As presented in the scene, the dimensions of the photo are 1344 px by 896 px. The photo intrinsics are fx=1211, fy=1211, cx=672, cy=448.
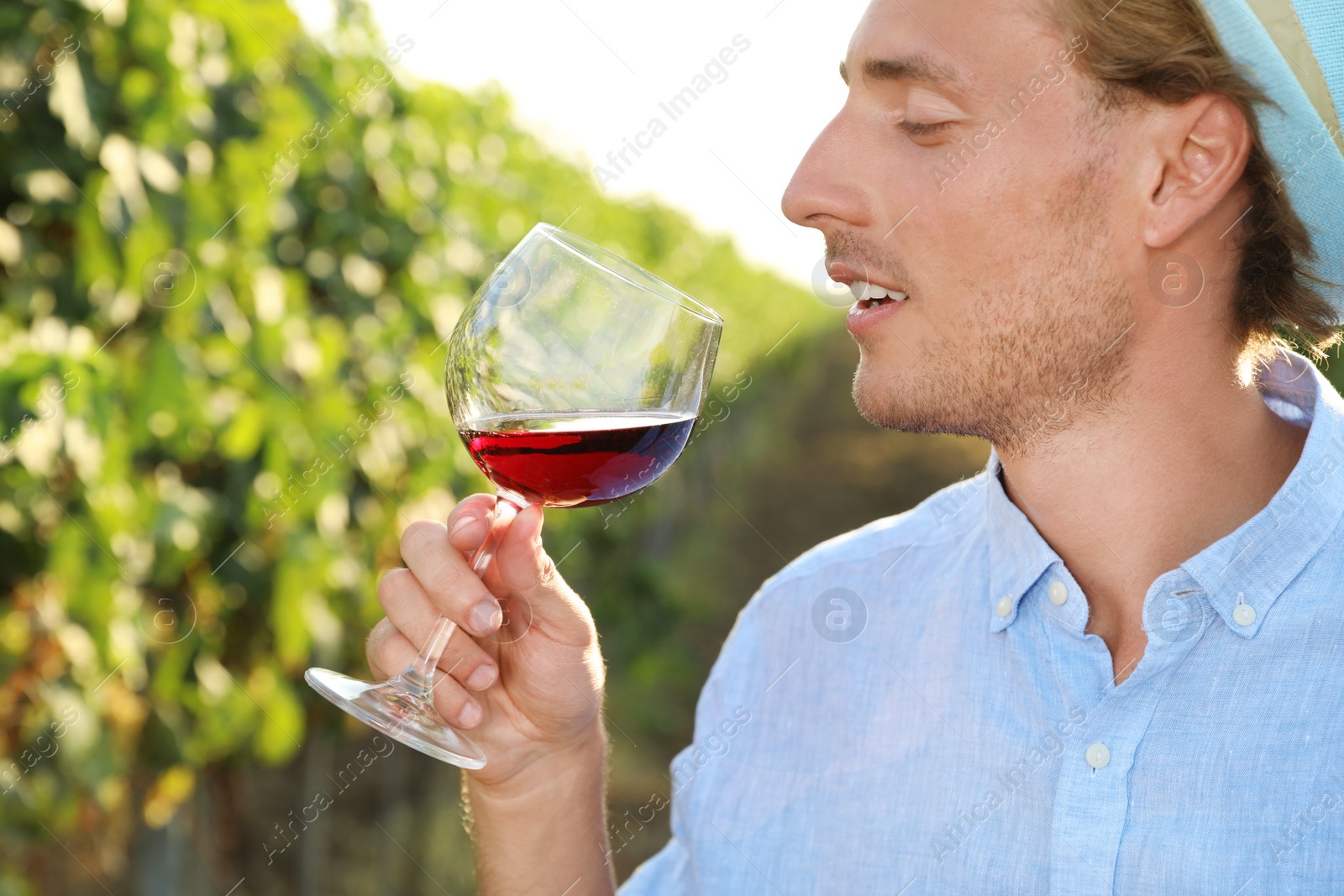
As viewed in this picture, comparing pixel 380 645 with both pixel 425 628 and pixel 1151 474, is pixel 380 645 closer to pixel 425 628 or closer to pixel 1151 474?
pixel 425 628

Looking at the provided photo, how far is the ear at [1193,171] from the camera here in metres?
1.77

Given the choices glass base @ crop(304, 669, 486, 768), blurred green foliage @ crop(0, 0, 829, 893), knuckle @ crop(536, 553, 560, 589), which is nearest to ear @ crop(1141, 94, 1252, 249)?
knuckle @ crop(536, 553, 560, 589)

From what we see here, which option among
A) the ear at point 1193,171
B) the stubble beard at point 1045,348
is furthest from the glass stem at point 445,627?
the ear at point 1193,171

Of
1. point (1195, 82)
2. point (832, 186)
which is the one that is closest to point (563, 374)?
point (832, 186)

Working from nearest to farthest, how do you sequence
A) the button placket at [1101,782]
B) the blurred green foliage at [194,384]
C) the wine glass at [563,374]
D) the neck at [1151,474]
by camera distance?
the wine glass at [563,374] → the button placket at [1101,782] → the neck at [1151,474] → the blurred green foliage at [194,384]

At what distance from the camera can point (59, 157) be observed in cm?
249

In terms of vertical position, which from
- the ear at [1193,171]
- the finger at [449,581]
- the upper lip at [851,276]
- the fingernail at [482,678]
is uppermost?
the finger at [449,581]

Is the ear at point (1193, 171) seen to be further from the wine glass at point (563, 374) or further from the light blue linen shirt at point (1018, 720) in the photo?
the wine glass at point (563, 374)

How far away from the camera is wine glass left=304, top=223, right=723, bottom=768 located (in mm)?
1380

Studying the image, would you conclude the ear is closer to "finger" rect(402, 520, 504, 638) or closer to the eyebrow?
the eyebrow

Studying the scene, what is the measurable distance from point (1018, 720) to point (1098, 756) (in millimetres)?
159

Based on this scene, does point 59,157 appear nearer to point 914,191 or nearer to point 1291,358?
point 914,191

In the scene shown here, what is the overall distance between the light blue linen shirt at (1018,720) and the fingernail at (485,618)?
57 cm

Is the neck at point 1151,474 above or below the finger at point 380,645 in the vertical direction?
below
